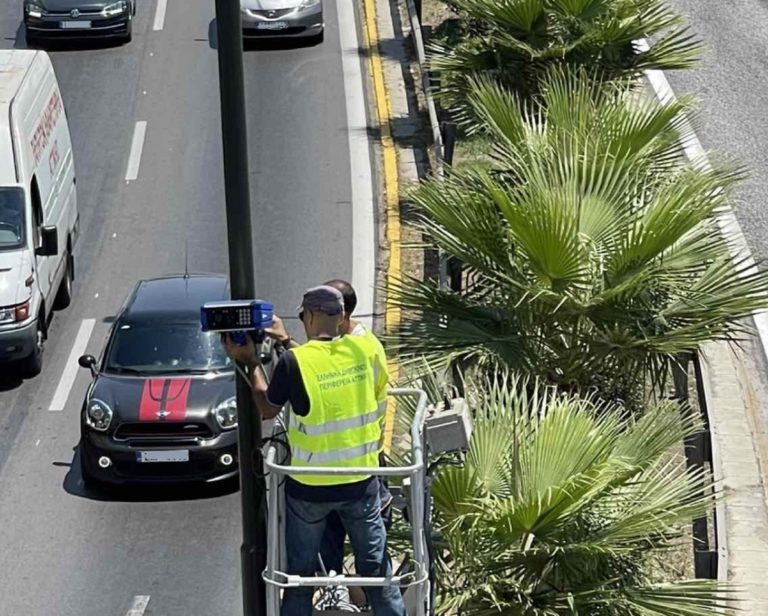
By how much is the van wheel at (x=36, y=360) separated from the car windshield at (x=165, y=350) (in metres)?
2.08

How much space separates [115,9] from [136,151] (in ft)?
14.5

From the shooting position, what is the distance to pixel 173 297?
Answer: 57.4ft

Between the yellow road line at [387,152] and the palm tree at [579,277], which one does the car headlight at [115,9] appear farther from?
the palm tree at [579,277]

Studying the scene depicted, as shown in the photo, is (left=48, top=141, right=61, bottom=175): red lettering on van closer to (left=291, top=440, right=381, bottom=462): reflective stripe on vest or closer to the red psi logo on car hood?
the red psi logo on car hood

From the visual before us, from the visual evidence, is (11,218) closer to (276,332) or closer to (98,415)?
(98,415)

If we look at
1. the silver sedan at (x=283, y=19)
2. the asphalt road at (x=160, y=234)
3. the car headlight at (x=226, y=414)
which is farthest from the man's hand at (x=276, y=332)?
the silver sedan at (x=283, y=19)

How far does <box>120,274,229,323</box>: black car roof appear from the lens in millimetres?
17141

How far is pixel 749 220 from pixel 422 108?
22.2 ft

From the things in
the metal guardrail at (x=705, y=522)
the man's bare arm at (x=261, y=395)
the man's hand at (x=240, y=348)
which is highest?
the man's hand at (x=240, y=348)

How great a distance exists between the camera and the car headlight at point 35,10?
95.2 feet

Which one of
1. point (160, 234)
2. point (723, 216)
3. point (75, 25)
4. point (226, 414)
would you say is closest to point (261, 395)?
point (226, 414)

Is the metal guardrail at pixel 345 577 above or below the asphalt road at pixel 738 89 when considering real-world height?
below

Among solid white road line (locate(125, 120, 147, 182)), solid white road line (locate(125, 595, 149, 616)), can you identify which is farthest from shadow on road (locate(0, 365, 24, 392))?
solid white road line (locate(125, 120, 147, 182))

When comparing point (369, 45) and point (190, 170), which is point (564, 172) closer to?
point (190, 170)
